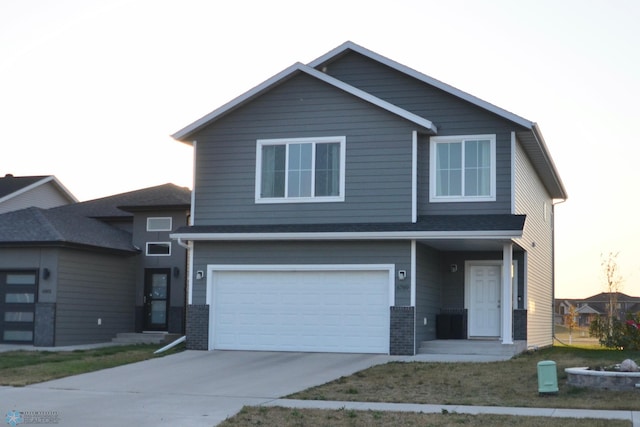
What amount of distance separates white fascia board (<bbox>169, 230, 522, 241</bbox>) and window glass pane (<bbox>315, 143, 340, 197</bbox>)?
3.93 feet

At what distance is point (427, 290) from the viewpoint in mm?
21812

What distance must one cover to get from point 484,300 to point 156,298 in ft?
33.6

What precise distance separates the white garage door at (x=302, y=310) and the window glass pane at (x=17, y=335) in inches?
223

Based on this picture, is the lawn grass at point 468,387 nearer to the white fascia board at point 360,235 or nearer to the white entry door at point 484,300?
the white fascia board at point 360,235

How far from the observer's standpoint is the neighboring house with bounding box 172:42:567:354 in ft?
67.9

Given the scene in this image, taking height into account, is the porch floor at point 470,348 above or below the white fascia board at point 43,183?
below

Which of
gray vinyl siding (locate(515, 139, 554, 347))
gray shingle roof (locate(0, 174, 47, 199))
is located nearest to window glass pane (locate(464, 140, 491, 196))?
gray vinyl siding (locate(515, 139, 554, 347))

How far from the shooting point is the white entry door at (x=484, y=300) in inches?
908

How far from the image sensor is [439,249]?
903 inches

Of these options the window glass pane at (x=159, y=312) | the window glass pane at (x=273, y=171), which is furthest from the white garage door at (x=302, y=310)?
the window glass pane at (x=159, y=312)

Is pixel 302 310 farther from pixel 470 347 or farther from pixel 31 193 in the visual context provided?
pixel 31 193

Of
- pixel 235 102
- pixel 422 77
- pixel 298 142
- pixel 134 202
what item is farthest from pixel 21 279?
pixel 422 77

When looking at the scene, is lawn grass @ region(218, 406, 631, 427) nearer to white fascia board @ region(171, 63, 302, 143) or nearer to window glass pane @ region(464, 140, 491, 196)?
window glass pane @ region(464, 140, 491, 196)

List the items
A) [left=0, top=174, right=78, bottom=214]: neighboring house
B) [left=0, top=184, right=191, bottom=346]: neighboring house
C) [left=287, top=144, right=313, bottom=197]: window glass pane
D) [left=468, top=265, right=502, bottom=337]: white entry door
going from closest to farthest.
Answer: [left=287, top=144, right=313, bottom=197]: window glass pane < [left=468, top=265, right=502, bottom=337]: white entry door < [left=0, top=184, right=191, bottom=346]: neighboring house < [left=0, top=174, right=78, bottom=214]: neighboring house
